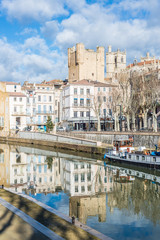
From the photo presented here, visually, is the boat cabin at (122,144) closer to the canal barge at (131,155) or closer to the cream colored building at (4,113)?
the canal barge at (131,155)

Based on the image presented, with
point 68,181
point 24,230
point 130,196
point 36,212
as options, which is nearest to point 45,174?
point 68,181

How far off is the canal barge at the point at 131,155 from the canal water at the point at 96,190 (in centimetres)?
104

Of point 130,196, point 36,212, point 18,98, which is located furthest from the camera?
point 18,98

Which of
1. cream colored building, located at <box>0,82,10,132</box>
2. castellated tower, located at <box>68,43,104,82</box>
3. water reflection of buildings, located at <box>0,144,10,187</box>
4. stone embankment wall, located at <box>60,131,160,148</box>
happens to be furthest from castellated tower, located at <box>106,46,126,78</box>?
water reflection of buildings, located at <box>0,144,10,187</box>

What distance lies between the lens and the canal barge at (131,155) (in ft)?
103

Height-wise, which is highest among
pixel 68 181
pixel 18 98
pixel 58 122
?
pixel 18 98

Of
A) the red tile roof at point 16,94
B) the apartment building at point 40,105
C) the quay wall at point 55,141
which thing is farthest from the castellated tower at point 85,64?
the quay wall at point 55,141

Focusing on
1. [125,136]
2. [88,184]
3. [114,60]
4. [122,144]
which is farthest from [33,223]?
[114,60]

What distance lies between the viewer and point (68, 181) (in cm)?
2677

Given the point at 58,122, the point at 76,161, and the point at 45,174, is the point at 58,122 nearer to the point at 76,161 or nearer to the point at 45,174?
the point at 76,161

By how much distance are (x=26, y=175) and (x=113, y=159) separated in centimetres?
1089

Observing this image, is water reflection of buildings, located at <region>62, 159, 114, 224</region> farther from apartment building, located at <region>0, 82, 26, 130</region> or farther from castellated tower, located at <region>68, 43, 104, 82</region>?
castellated tower, located at <region>68, 43, 104, 82</region>

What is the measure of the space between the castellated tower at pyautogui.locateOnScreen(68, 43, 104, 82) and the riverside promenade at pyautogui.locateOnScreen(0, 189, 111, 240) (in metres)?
85.0

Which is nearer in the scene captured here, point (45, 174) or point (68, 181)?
point (68, 181)
